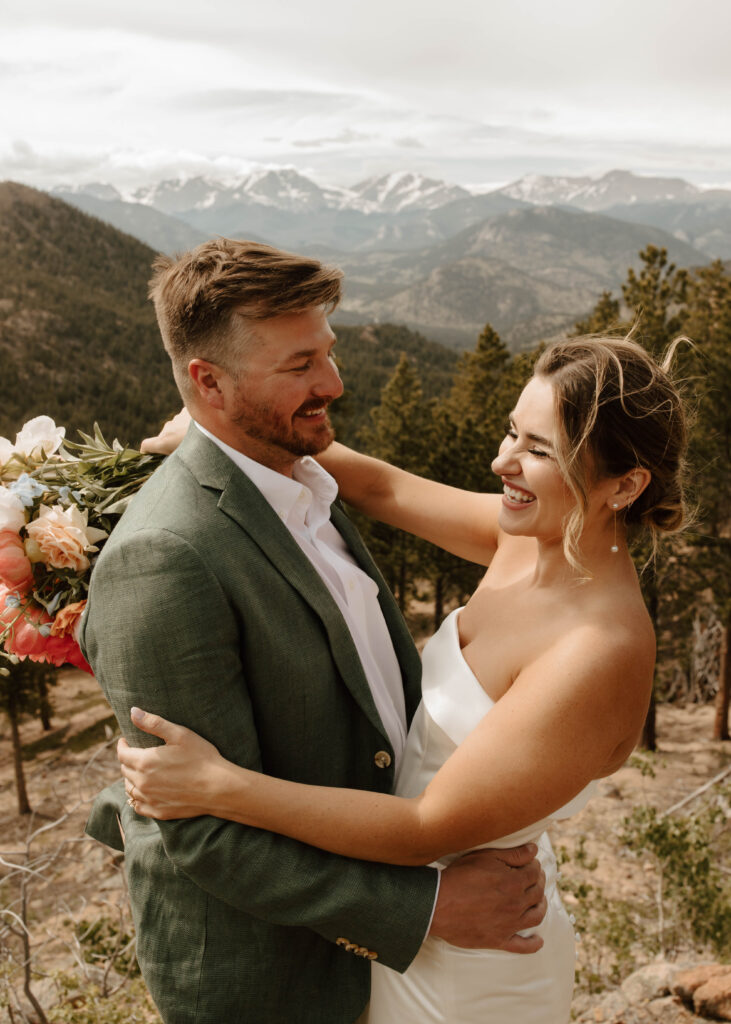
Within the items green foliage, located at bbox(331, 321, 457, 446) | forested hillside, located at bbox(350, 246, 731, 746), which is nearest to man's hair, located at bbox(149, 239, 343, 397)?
forested hillside, located at bbox(350, 246, 731, 746)

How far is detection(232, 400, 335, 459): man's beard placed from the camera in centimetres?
242

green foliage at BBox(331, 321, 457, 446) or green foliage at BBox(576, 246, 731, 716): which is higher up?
green foliage at BBox(576, 246, 731, 716)

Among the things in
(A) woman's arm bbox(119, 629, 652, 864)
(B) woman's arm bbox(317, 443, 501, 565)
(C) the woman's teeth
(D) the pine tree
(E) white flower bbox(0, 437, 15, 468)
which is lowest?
(D) the pine tree

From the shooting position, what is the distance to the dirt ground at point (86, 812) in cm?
955

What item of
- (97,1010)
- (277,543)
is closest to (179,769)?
(277,543)

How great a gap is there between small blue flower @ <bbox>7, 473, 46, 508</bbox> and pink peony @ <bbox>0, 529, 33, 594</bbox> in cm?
11

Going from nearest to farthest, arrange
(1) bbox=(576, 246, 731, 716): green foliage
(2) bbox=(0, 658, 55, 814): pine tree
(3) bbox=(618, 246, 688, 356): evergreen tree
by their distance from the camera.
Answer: (1) bbox=(576, 246, 731, 716): green foliage < (3) bbox=(618, 246, 688, 356): evergreen tree < (2) bbox=(0, 658, 55, 814): pine tree

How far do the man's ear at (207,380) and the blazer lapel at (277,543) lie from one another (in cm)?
13

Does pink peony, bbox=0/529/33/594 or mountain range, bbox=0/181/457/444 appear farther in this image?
mountain range, bbox=0/181/457/444

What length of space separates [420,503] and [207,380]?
135 cm

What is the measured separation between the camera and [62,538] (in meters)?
2.41

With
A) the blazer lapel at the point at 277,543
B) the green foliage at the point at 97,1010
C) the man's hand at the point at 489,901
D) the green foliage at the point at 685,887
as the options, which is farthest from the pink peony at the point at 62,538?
the green foliage at the point at 685,887

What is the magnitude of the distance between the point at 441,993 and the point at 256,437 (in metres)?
1.91

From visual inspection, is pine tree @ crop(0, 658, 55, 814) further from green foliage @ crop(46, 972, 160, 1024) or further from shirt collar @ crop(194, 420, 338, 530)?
shirt collar @ crop(194, 420, 338, 530)
